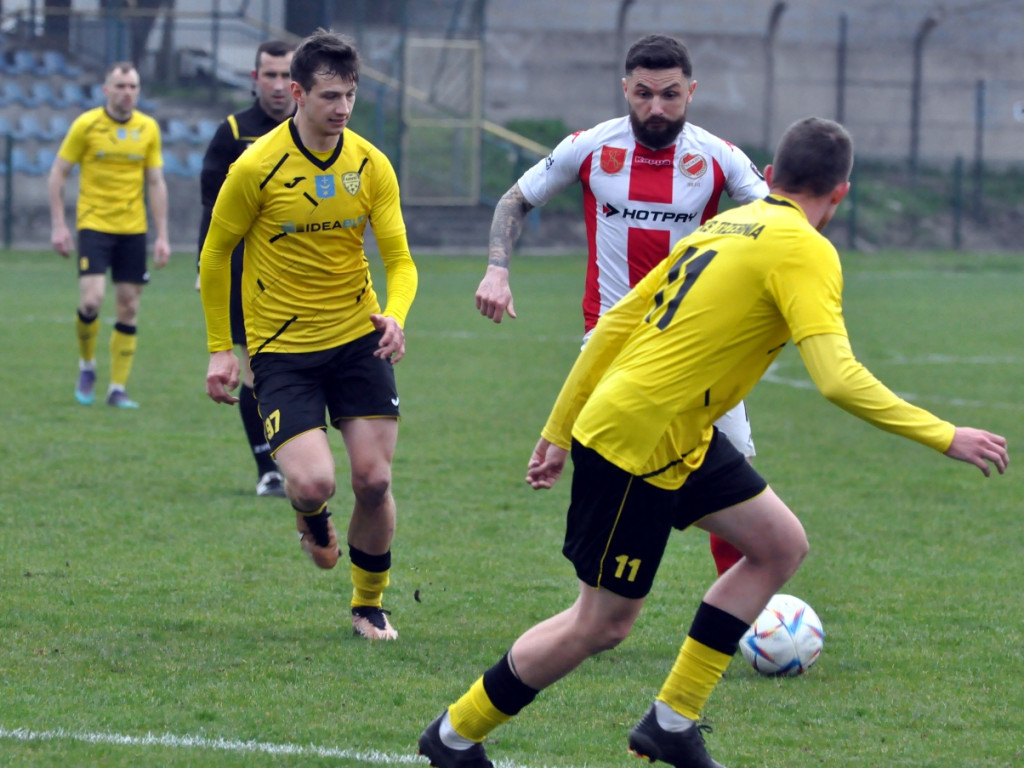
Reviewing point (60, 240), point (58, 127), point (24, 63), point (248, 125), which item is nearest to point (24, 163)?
point (58, 127)

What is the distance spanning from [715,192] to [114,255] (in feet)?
21.1

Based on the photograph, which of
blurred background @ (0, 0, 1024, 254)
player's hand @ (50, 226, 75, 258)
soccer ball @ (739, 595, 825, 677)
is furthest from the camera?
blurred background @ (0, 0, 1024, 254)

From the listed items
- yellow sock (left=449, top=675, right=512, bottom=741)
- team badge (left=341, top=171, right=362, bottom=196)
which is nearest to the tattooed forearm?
team badge (left=341, top=171, right=362, bottom=196)

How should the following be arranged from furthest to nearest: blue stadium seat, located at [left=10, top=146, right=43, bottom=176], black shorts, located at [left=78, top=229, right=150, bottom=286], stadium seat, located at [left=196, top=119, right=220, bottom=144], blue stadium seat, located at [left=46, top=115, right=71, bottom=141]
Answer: stadium seat, located at [left=196, top=119, right=220, bottom=144] < blue stadium seat, located at [left=46, top=115, right=71, bottom=141] < blue stadium seat, located at [left=10, top=146, right=43, bottom=176] < black shorts, located at [left=78, top=229, right=150, bottom=286]

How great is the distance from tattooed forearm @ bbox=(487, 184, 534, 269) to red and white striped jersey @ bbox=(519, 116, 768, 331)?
11cm

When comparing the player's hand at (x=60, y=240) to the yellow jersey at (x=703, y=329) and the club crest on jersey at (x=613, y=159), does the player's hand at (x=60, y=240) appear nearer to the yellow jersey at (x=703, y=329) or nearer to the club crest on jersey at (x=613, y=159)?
the club crest on jersey at (x=613, y=159)

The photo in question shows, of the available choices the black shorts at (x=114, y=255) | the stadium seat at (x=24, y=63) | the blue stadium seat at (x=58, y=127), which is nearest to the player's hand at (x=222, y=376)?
the black shorts at (x=114, y=255)

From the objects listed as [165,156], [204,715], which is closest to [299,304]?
[204,715]

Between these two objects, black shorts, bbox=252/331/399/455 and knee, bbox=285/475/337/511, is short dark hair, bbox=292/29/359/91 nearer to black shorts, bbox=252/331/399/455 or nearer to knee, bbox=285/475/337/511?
black shorts, bbox=252/331/399/455

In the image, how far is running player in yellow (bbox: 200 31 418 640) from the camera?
493 centimetres

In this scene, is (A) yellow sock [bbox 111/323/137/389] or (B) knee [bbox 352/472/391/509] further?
(A) yellow sock [bbox 111/323/137/389]

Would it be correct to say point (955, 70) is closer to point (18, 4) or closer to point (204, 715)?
point (18, 4)

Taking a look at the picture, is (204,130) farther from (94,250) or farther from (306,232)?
(306,232)

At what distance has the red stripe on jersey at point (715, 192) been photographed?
5.00 metres
